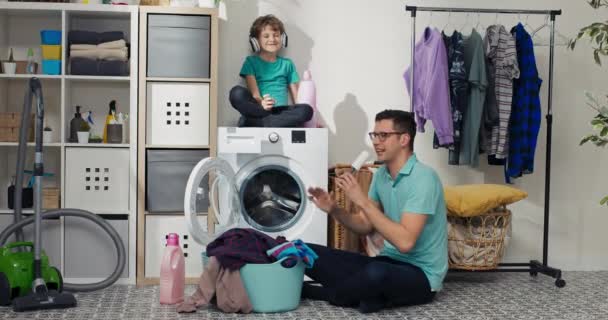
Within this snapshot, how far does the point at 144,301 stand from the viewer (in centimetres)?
391

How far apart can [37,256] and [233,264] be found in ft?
3.02

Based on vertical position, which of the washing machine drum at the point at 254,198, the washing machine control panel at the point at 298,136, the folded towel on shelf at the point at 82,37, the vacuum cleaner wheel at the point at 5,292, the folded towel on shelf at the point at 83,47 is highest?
the folded towel on shelf at the point at 82,37

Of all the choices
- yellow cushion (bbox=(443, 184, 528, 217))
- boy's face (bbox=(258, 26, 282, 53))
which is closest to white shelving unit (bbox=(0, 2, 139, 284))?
boy's face (bbox=(258, 26, 282, 53))

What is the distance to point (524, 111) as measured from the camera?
4.68 meters

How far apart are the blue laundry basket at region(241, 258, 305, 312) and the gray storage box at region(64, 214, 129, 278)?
1053 millimetres

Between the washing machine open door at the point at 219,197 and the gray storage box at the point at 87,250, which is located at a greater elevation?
the washing machine open door at the point at 219,197

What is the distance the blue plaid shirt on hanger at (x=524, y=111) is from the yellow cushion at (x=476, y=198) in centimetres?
32

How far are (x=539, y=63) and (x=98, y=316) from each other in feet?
10.1

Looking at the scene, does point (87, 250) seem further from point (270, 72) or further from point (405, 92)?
point (405, 92)

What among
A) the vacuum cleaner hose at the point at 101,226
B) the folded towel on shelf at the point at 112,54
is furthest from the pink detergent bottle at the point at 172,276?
the folded towel on shelf at the point at 112,54

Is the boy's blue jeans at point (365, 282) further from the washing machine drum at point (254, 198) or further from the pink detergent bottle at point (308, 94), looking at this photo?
the pink detergent bottle at point (308, 94)

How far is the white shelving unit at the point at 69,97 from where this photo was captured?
4395 mm

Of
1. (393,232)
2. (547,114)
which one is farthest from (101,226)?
(547,114)

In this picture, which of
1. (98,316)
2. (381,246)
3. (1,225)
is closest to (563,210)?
(381,246)
